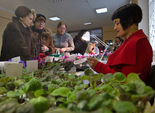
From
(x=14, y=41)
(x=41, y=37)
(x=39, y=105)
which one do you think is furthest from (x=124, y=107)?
(x=41, y=37)

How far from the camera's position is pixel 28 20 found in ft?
5.96

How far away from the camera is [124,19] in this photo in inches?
40.6

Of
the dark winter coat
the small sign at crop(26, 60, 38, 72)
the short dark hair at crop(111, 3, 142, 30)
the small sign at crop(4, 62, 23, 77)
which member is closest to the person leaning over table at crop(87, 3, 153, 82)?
the short dark hair at crop(111, 3, 142, 30)

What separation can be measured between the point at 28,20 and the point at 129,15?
1511mm

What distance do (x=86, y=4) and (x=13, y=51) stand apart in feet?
10.9

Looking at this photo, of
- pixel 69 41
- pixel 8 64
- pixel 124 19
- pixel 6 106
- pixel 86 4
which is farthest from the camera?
pixel 86 4

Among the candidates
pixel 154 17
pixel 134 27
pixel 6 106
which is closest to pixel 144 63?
pixel 134 27

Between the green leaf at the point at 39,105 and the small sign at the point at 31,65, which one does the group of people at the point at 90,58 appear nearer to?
the green leaf at the point at 39,105

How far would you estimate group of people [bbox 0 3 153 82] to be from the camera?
2.97 ft

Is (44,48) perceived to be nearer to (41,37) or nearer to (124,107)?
(41,37)

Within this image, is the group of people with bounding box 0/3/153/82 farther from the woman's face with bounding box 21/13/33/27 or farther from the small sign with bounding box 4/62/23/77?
the small sign with bounding box 4/62/23/77

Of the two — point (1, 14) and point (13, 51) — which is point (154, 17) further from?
point (1, 14)

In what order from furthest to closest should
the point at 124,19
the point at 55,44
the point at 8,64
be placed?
the point at 55,44 → the point at 124,19 → the point at 8,64

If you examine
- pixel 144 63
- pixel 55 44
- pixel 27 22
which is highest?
pixel 27 22
